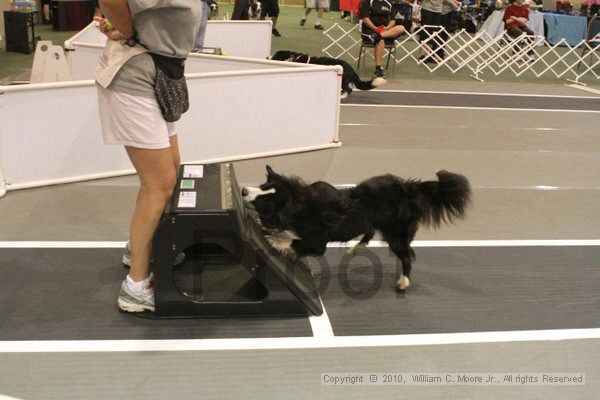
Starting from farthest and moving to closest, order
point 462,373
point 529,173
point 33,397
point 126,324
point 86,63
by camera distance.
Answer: point 86,63
point 529,173
point 126,324
point 462,373
point 33,397

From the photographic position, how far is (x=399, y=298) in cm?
303

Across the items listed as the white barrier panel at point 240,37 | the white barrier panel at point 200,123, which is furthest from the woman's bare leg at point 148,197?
the white barrier panel at point 240,37

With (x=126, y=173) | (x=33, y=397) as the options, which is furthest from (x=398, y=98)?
(x=33, y=397)

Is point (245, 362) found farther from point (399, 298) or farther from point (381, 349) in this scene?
point (399, 298)

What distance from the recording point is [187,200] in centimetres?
269

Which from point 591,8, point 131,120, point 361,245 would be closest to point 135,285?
point 131,120

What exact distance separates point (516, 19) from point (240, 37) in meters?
5.39

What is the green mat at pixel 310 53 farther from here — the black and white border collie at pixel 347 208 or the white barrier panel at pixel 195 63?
the black and white border collie at pixel 347 208

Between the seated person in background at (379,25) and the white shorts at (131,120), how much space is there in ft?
23.6

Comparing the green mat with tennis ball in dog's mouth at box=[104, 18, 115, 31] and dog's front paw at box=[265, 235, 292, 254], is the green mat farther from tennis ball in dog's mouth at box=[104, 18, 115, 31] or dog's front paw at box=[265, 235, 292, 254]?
dog's front paw at box=[265, 235, 292, 254]

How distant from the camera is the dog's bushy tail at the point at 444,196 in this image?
2.88 meters

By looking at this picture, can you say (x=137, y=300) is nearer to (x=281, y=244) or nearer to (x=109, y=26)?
(x=281, y=244)

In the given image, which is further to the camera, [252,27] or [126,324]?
[252,27]

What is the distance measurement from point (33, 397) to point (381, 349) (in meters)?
1.39
